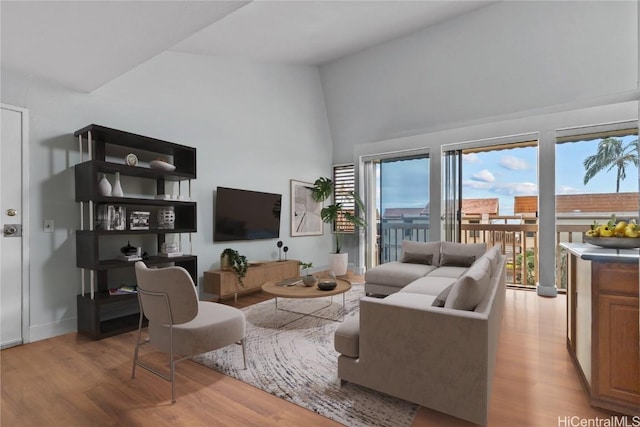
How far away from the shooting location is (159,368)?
2400mm

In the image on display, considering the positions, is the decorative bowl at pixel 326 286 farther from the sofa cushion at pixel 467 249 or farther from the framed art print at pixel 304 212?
the framed art print at pixel 304 212

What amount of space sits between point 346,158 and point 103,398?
564cm

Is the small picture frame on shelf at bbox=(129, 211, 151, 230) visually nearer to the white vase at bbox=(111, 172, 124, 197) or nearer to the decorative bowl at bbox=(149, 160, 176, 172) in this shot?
the white vase at bbox=(111, 172, 124, 197)

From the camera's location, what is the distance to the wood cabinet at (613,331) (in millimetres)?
1712

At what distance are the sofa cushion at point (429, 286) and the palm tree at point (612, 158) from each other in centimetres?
280

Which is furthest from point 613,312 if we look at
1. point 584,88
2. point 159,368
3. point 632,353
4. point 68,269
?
point 68,269

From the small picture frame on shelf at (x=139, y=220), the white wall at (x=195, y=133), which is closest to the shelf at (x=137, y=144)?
the white wall at (x=195, y=133)

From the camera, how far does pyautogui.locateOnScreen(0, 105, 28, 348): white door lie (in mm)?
2754

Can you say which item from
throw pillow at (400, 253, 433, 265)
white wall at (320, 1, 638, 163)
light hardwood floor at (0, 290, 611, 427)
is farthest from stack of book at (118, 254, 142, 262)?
white wall at (320, 1, 638, 163)

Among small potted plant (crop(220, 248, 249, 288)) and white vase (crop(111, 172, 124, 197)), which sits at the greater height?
white vase (crop(111, 172, 124, 197))

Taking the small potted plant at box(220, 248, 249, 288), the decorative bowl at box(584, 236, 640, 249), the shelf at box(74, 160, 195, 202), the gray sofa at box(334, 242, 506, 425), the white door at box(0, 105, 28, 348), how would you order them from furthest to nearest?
the small potted plant at box(220, 248, 249, 288) < the shelf at box(74, 160, 195, 202) < the white door at box(0, 105, 28, 348) < the decorative bowl at box(584, 236, 640, 249) < the gray sofa at box(334, 242, 506, 425)

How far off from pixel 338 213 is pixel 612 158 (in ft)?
14.1

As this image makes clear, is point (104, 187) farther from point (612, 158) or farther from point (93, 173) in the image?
point (612, 158)

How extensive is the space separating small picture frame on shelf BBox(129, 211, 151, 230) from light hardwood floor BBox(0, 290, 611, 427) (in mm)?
1163
